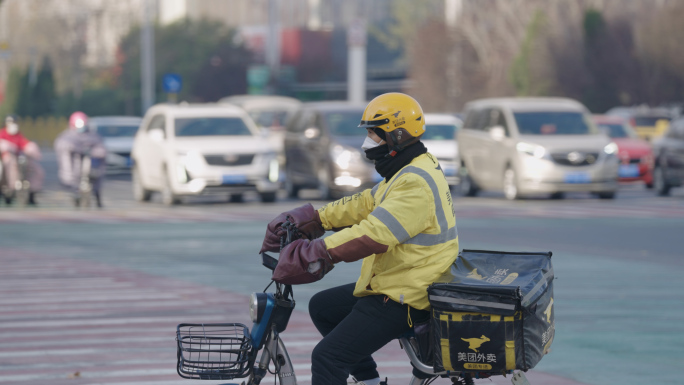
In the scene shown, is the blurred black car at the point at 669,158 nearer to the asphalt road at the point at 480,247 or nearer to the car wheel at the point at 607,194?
the asphalt road at the point at 480,247

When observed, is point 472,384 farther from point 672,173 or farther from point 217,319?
point 672,173

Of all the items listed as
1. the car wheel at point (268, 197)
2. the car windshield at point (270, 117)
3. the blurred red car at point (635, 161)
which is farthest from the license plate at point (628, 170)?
the car windshield at point (270, 117)

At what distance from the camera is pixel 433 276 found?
196 inches

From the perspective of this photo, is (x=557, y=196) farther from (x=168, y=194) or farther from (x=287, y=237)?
(x=287, y=237)

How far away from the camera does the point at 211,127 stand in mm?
24312

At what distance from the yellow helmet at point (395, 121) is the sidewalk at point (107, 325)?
104 inches

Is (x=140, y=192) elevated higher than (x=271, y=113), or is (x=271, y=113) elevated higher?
(x=271, y=113)

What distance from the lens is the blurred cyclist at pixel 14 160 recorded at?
23.4 meters

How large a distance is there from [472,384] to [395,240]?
707 millimetres

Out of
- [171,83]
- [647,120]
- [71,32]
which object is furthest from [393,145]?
[71,32]

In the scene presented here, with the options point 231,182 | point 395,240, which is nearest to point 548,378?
point 395,240

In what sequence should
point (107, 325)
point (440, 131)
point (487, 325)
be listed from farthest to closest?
point (440, 131) → point (107, 325) → point (487, 325)

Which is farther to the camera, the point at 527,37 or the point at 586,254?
the point at 527,37

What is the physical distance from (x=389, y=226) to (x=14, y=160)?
19683 millimetres
